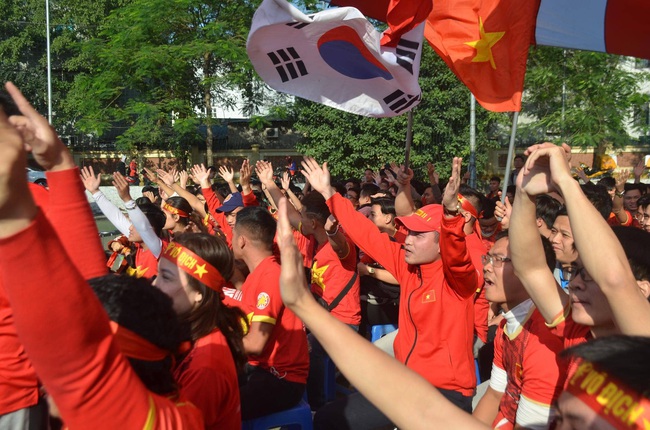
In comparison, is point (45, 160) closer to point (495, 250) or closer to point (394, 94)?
point (495, 250)

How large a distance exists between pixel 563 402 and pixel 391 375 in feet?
1.40

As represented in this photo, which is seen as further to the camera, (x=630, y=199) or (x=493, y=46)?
(x=630, y=199)

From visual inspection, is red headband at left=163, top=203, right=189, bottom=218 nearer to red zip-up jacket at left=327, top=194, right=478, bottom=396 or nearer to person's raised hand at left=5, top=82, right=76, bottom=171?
red zip-up jacket at left=327, top=194, right=478, bottom=396

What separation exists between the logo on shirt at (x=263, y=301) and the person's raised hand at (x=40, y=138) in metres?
1.92

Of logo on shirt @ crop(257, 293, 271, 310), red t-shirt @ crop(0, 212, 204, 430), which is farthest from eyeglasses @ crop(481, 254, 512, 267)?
red t-shirt @ crop(0, 212, 204, 430)

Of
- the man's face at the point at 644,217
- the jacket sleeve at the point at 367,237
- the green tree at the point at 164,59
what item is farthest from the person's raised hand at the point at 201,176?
the green tree at the point at 164,59

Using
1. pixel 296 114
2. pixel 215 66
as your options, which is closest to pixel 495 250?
pixel 215 66

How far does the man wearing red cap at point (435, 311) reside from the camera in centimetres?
365

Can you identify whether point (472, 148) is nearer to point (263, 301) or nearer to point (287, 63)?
point (287, 63)

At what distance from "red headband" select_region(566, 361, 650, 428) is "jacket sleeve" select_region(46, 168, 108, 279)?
1.47 metres

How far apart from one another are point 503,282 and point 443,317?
0.51 m

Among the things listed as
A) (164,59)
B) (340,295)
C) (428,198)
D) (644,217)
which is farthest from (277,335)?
(164,59)

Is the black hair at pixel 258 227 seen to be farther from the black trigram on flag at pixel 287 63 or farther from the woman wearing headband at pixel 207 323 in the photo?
the black trigram on flag at pixel 287 63

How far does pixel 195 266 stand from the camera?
9.48ft
